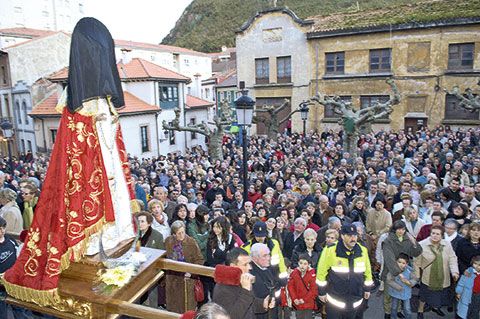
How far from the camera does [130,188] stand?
405 centimetres

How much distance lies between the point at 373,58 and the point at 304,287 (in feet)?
90.0

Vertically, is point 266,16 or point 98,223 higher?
point 266,16

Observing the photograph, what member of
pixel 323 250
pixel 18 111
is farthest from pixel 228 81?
pixel 323 250

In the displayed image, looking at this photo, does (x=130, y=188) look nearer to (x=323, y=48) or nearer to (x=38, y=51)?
(x=323, y=48)

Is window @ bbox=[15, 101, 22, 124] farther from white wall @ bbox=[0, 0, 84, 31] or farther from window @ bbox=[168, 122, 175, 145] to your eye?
white wall @ bbox=[0, 0, 84, 31]

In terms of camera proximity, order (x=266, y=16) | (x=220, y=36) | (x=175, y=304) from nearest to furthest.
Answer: (x=175, y=304)
(x=266, y=16)
(x=220, y=36)

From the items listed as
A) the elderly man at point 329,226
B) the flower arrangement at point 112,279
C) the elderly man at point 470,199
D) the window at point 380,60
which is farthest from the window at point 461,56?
the flower arrangement at point 112,279

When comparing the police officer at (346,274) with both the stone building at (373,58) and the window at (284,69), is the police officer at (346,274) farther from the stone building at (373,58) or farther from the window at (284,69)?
the window at (284,69)

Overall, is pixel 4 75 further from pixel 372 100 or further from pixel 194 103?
pixel 372 100

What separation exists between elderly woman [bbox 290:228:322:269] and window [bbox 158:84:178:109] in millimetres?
24201

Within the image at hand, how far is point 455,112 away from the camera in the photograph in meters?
27.1

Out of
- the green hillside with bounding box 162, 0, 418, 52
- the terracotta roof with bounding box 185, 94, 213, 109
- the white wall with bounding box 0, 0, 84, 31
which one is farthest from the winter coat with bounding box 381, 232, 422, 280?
the green hillside with bounding box 162, 0, 418, 52

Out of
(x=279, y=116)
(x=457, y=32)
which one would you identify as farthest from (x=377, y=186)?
(x=279, y=116)

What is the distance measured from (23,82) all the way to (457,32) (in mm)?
33749
